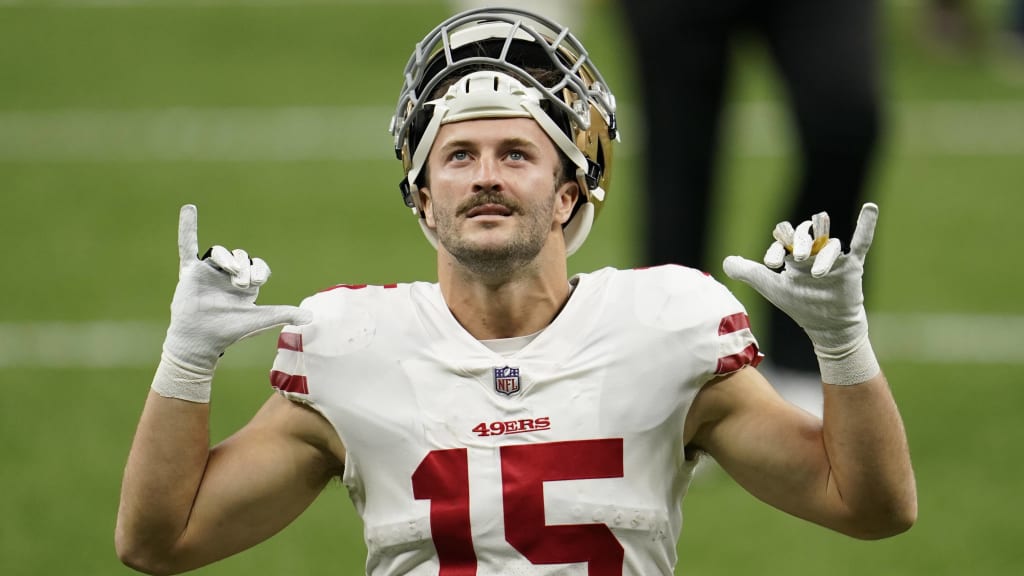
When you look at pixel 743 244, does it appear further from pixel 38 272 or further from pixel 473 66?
pixel 473 66

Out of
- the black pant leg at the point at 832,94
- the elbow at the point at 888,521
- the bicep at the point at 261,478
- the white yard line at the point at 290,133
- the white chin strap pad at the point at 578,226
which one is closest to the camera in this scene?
the elbow at the point at 888,521

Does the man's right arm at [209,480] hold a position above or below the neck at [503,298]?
below

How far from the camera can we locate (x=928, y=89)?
1160 cm

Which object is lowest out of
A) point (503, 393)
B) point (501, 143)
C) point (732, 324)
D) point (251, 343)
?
point (251, 343)

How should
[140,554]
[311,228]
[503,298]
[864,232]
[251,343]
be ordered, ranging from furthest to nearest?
[311,228] < [251,343] < [503,298] < [140,554] < [864,232]

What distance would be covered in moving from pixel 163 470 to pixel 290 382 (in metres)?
0.27

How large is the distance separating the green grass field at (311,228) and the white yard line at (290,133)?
2cm

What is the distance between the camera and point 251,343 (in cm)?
714

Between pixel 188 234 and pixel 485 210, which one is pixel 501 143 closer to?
pixel 485 210

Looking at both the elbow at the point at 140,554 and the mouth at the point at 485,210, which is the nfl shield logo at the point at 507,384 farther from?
the elbow at the point at 140,554

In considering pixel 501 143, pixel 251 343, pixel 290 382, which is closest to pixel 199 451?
pixel 290 382

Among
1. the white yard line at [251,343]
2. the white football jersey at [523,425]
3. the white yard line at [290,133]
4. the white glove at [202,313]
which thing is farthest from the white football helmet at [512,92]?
the white yard line at [290,133]

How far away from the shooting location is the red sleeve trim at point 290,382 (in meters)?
3.08

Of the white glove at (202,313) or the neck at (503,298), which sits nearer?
the white glove at (202,313)
